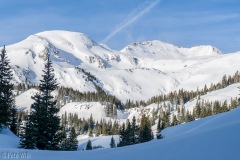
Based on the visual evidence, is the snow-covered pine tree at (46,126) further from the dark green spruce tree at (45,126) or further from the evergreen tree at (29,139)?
the evergreen tree at (29,139)

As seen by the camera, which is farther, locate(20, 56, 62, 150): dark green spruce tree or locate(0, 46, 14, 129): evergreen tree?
locate(0, 46, 14, 129): evergreen tree

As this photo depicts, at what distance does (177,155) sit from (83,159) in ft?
16.8

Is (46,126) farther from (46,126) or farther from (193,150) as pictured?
(193,150)

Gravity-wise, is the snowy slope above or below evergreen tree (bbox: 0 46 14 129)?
below

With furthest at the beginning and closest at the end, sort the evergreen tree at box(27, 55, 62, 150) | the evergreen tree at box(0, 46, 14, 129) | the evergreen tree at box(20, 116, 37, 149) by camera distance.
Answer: the evergreen tree at box(0, 46, 14, 129), the evergreen tree at box(27, 55, 62, 150), the evergreen tree at box(20, 116, 37, 149)

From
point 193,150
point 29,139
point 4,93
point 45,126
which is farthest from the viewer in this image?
point 4,93

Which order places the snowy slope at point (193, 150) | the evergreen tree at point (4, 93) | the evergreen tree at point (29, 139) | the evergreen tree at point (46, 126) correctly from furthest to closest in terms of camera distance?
the evergreen tree at point (4, 93), the evergreen tree at point (46, 126), the evergreen tree at point (29, 139), the snowy slope at point (193, 150)

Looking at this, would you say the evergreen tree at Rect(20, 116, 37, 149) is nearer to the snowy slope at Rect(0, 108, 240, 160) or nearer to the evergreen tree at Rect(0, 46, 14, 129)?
the evergreen tree at Rect(0, 46, 14, 129)

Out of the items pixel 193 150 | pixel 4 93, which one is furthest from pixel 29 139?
pixel 193 150

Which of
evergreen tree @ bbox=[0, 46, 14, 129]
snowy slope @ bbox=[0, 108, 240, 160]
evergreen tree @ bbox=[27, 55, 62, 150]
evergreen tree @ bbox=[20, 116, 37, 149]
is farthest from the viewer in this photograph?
evergreen tree @ bbox=[0, 46, 14, 129]

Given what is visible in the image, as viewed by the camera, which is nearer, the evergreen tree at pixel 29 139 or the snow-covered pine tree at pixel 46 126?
the evergreen tree at pixel 29 139

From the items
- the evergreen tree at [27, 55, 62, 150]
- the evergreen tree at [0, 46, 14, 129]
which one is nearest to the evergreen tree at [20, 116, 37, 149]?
the evergreen tree at [27, 55, 62, 150]

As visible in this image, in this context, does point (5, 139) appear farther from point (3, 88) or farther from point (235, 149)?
point (235, 149)

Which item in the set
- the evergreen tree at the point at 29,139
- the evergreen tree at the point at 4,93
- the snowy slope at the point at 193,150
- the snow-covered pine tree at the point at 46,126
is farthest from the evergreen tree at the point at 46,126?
the snowy slope at the point at 193,150
